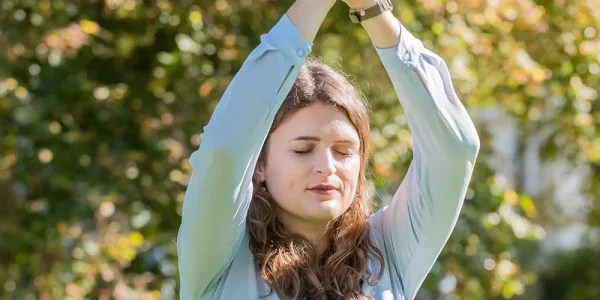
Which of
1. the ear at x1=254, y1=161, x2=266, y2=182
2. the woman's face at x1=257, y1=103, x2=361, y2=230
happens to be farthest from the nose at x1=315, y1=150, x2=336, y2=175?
the ear at x1=254, y1=161, x2=266, y2=182

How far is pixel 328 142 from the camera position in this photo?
6.37ft

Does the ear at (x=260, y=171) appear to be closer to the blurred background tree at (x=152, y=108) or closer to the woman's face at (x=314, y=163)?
the woman's face at (x=314, y=163)

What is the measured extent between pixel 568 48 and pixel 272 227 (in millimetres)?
3785

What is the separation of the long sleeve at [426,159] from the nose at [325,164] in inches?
5.7

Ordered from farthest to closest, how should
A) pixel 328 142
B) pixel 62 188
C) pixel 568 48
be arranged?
pixel 568 48 → pixel 62 188 → pixel 328 142

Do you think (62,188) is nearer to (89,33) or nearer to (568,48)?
(89,33)

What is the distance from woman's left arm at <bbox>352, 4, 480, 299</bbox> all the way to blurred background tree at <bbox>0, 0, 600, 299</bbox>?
297cm

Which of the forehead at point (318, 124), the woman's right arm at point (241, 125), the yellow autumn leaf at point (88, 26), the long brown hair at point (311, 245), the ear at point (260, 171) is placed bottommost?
the yellow autumn leaf at point (88, 26)

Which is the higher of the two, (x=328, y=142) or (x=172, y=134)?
(x=328, y=142)

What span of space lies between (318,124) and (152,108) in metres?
3.36

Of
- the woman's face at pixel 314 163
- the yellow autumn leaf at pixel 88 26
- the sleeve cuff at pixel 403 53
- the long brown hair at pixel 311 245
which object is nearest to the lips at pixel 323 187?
the woman's face at pixel 314 163

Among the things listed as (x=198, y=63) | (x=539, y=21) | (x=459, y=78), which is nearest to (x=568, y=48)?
(x=539, y=21)

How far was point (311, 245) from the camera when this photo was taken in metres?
2.02

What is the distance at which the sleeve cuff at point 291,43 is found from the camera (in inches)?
69.9
